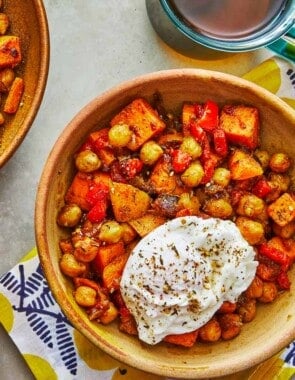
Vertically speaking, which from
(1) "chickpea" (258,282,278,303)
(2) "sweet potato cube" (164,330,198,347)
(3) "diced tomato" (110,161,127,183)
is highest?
(3) "diced tomato" (110,161,127,183)

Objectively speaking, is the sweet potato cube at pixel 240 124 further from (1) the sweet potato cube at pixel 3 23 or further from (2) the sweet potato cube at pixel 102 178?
(1) the sweet potato cube at pixel 3 23

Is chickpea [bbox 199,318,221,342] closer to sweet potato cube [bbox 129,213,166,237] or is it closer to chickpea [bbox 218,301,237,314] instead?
chickpea [bbox 218,301,237,314]

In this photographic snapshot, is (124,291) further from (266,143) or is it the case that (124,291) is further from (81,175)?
(266,143)

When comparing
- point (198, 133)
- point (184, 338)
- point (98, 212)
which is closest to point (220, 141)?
point (198, 133)

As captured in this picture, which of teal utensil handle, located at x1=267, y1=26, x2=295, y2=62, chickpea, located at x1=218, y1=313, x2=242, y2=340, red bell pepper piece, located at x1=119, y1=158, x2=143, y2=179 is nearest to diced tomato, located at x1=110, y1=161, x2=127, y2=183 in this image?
red bell pepper piece, located at x1=119, y1=158, x2=143, y2=179

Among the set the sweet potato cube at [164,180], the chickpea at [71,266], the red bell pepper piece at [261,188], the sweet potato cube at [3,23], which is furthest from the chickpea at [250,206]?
the sweet potato cube at [3,23]

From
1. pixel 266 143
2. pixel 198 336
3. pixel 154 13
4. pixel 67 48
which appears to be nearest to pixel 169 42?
pixel 154 13
